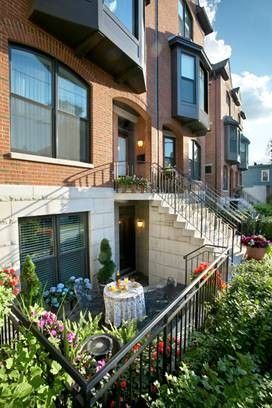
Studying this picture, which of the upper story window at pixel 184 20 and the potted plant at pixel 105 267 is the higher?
the upper story window at pixel 184 20

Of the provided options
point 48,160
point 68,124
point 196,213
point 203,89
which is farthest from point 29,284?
point 203,89

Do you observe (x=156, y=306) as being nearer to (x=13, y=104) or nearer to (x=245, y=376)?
(x=245, y=376)

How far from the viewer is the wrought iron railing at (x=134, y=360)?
1.73 metres

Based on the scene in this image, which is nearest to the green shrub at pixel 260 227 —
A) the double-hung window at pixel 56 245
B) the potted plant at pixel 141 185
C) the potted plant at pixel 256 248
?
the potted plant at pixel 256 248

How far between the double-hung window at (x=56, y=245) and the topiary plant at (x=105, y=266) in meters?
0.43

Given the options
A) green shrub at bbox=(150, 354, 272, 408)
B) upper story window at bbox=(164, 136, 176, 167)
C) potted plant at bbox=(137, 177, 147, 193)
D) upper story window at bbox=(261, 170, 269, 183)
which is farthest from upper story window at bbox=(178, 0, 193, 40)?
upper story window at bbox=(261, 170, 269, 183)

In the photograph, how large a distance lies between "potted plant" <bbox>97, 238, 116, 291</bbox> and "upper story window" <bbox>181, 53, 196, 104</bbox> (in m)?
8.20

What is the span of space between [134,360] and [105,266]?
181 inches

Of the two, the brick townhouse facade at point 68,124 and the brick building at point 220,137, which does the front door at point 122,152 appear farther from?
the brick building at point 220,137

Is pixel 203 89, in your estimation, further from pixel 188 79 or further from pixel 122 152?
pixel 122 152

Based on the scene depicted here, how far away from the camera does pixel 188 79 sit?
38.3 feet

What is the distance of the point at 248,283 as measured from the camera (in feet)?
13.2

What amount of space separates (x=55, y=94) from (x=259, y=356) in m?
6.34

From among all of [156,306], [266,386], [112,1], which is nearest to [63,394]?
[266,386]
